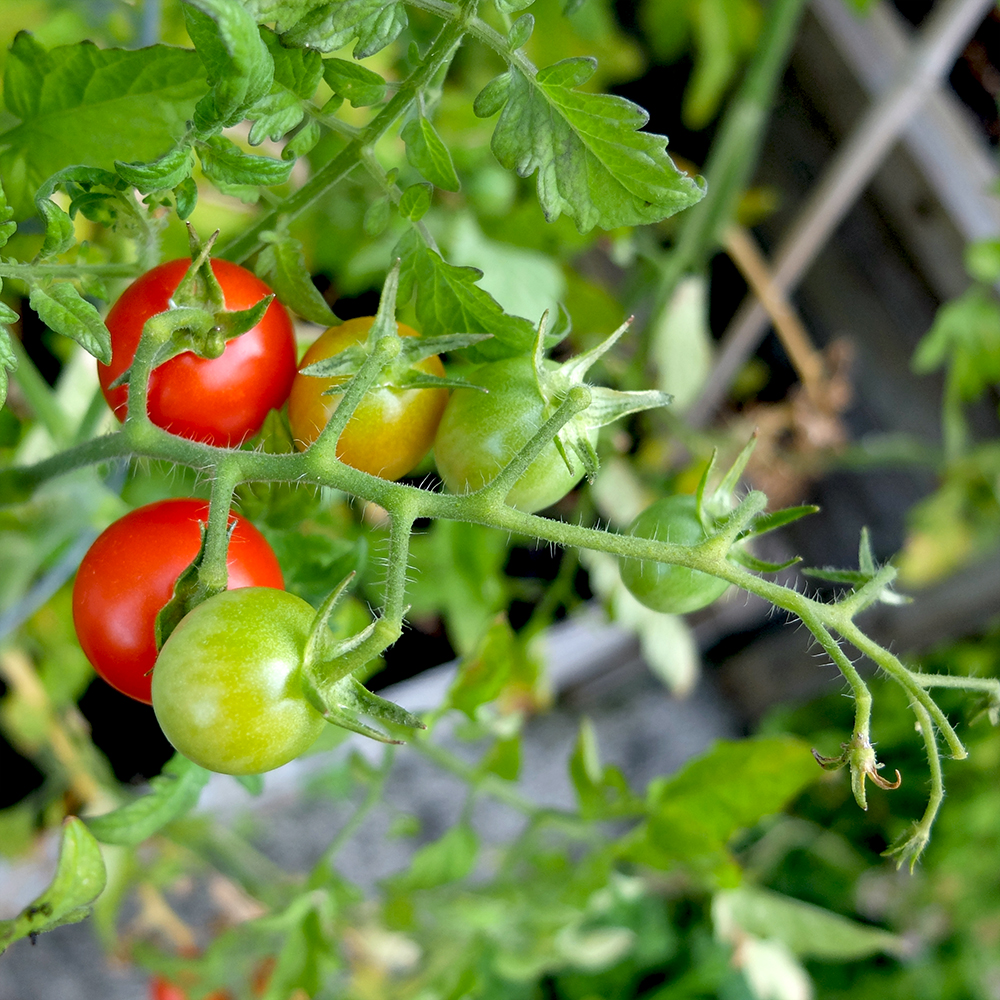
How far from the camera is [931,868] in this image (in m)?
1.39

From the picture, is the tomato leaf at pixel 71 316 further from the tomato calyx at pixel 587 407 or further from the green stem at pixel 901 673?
the green stem at pixel 901 673

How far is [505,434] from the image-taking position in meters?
0.30

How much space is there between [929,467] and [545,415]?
107cm

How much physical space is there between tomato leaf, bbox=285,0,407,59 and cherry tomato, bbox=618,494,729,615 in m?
0.19

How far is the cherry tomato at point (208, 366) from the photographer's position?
1.02ft

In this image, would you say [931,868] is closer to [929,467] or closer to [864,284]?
[929,467]

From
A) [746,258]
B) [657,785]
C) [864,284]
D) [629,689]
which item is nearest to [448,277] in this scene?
[657,785]

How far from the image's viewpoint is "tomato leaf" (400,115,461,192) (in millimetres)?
296

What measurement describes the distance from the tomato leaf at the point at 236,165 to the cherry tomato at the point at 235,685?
0.46 ft

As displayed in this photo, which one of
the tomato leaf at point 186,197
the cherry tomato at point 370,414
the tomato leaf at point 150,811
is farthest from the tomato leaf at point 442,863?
the tomato leaf at point 186,197

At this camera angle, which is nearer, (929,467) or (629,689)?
(929,467)

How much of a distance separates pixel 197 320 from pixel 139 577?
0.10m

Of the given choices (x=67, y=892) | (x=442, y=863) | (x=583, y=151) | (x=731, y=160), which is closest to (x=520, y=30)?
(x=583, y=151)

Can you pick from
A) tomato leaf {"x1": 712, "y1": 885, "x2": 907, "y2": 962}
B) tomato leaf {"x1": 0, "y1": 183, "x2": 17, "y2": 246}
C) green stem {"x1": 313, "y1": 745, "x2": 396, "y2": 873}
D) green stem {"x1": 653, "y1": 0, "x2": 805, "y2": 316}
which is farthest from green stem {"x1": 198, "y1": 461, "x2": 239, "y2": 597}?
green stem {"x1": 653, "y1": 0, "x2": 805, "y2": 316}
